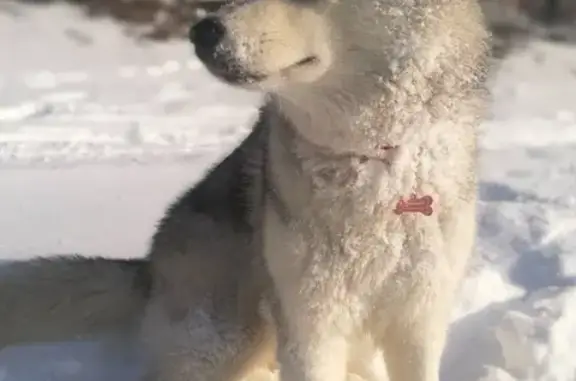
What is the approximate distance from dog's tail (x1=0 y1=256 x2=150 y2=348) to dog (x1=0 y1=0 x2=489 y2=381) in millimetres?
260

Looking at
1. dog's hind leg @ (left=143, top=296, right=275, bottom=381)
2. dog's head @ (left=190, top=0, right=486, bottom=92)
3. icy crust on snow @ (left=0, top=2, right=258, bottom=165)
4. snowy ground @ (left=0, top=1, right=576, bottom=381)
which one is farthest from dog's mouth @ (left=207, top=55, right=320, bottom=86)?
icy crust on snow @ (left=0, top=2, right=258, bottom=165)

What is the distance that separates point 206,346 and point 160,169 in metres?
2.69

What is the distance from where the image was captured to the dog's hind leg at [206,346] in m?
2.48

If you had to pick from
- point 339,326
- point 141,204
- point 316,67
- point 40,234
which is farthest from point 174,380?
point 141,204

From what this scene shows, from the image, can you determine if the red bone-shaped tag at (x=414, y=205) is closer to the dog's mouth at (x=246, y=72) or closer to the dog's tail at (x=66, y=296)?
the dog's mouth at (x=246, y=72)

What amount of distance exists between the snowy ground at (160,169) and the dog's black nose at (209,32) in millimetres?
1426

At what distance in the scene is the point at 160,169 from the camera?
5.06 m

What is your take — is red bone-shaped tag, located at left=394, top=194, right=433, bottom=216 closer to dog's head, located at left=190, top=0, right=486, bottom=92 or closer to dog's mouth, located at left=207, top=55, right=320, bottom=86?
dog's head, located at left=190, top=0, right=486, bottom=92

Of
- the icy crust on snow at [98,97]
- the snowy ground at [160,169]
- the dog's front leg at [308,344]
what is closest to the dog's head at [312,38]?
the dog's front leg at [308,344]

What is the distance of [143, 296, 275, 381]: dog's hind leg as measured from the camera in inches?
97.7

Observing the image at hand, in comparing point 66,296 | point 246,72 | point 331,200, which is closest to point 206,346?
point 66,296

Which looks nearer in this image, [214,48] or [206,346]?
[214,48]

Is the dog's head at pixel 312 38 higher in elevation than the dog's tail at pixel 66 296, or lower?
higher

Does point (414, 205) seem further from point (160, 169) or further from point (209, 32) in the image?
point (160, 169)
